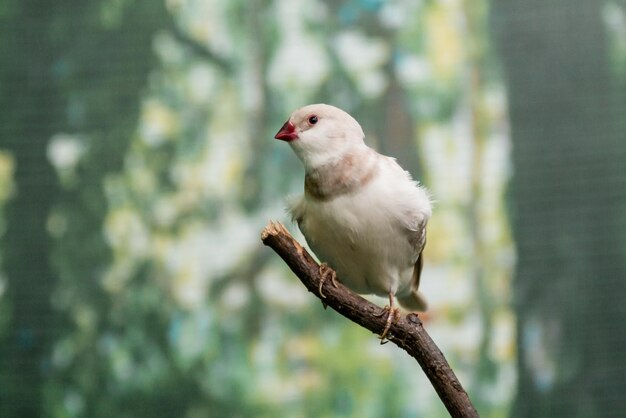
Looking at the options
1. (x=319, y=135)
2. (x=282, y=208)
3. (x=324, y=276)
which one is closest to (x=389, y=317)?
(x=324, y=276)

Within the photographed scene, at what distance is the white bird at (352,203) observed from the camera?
144cm

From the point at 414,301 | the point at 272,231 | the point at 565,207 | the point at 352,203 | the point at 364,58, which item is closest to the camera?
the point at 272,231

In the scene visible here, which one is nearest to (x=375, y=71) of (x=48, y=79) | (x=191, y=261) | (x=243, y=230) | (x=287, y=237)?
(x=243, y=230)

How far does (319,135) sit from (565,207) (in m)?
1.62

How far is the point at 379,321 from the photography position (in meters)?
1.29

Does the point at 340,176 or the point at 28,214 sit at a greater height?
the point at 28,214

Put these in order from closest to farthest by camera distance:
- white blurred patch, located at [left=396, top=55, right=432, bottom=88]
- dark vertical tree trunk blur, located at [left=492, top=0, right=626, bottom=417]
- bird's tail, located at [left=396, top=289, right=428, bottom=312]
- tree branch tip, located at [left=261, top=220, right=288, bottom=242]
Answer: tree branch tip, located at [left=261, top=220, right=288, bottom=242] < bird's tail, located at [left=396, top=289, right=428, bottom=312] < dark vertical tree trunk blur, located at [left=492, top=0, right=626, bottom=417] < white blurred patch, located at [left=396, top=55, right=432, bottom=88]

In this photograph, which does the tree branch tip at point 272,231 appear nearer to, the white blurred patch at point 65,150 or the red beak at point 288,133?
the red beak at point 288,133

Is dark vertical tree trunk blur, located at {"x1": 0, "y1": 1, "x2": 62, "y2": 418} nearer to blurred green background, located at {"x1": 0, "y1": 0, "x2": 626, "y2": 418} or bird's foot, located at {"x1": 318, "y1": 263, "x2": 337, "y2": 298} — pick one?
blurred green background, located at {"x1": 0, "y1": 0, "x2": 626, "y2": 418}

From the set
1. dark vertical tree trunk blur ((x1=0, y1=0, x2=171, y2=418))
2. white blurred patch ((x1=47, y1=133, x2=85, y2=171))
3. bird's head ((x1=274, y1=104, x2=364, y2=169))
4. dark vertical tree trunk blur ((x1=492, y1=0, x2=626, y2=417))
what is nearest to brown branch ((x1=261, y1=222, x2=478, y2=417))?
bird's head ((x1=274, y1=104, x2=364, y2=169))

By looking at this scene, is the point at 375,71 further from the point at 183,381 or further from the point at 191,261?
the point at 183,381

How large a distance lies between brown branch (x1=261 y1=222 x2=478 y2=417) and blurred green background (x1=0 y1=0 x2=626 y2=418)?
146 centimetres

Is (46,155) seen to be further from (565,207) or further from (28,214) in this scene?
(565,207)

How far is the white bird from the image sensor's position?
Answer: 1.44 m
